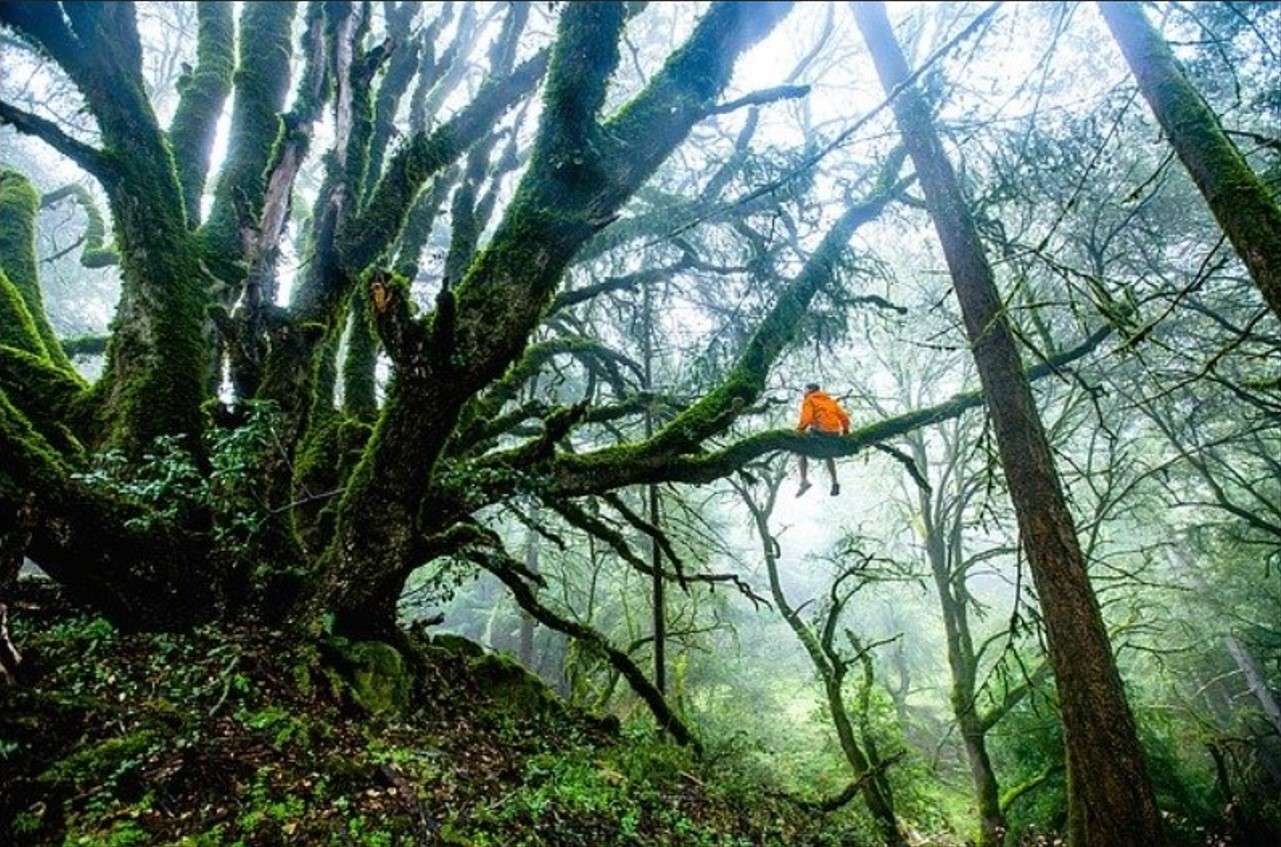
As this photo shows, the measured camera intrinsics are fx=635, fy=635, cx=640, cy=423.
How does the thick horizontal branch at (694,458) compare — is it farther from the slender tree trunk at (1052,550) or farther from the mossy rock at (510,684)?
the mossy rock at (510,684)

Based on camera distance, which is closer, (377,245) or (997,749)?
(377,245)

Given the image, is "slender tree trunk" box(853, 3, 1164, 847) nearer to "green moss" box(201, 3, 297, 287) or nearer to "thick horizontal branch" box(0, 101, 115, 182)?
"thick horizontal branch" box(0, 101, 115, 182)

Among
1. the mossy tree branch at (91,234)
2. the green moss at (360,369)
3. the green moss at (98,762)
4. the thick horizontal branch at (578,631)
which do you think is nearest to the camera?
the green moss at (98,762)

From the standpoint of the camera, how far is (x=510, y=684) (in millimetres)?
5691

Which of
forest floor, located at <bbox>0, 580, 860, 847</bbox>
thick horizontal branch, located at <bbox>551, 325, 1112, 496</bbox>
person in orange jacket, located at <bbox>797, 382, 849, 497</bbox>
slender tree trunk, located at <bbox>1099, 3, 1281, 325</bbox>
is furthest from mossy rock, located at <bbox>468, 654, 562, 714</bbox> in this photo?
slender tree trunk, located at <bbox>1099, 3, 1281, 325</bbox>

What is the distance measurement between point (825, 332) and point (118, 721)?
615 cm

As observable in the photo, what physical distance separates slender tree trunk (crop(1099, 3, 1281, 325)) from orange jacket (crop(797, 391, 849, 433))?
368 centimetres

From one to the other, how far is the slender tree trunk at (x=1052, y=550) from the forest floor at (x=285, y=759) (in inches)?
85.4

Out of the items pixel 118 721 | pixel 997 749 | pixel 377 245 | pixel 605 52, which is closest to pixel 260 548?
pixel 118 721

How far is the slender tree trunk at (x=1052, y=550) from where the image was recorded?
11.6ft

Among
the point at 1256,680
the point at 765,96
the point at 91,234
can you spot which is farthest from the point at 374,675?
the point at 1256,680

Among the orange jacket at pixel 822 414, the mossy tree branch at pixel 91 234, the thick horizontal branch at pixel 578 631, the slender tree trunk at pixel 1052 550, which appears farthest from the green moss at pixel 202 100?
the slender tree trunk at pixel 1052 550

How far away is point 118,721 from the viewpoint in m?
2.81

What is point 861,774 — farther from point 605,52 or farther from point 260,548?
point 605,52
